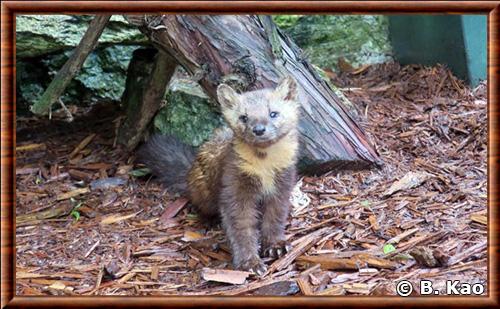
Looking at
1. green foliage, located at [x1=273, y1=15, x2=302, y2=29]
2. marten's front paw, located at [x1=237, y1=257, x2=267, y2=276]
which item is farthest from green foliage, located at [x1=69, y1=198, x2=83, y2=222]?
green foliage, located at [x1=273, y1=15, x2=302, y2=29]

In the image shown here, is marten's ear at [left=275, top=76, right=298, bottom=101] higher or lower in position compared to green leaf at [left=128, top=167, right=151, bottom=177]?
higher

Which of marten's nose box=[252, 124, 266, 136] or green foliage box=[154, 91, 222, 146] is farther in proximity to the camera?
green foliage box=[154, 91, 222, 146]

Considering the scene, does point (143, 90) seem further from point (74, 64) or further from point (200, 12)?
point (200, 12)

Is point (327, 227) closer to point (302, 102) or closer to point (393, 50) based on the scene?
point (302, 102)

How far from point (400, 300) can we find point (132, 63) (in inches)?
156

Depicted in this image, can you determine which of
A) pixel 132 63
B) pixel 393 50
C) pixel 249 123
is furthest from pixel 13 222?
pixel 393 50

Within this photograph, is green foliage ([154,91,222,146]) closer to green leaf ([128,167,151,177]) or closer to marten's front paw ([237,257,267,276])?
green leaf ([128,167,151,177])

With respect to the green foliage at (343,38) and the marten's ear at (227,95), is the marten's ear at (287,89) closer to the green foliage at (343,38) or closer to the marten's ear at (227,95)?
the marten's ear at (227,95)

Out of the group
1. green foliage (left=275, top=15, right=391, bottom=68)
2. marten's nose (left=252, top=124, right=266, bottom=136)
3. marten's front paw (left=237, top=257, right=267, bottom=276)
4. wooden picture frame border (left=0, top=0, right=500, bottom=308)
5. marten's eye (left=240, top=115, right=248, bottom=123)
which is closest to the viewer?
wooden picture frame border (left=0, top=0, right=500, bottom=308)

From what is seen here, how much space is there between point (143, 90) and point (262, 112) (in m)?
1.94

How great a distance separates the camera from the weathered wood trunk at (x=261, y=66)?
4543mm

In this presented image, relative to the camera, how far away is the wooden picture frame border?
2777 millimetres

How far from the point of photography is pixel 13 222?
288 cm

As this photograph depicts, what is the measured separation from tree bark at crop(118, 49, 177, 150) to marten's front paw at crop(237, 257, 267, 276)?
7.15 feet
